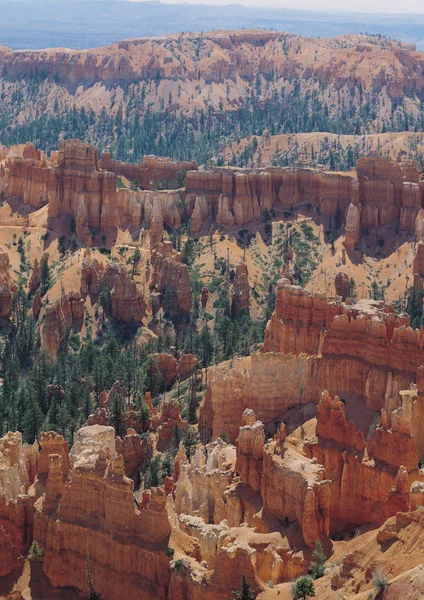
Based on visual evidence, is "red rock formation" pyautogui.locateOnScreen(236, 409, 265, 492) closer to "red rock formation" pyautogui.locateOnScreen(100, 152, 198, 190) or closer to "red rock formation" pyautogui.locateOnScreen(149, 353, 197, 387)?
"red rock formation" pyautogui.locateOnScreen(149, 353, 197, 387)

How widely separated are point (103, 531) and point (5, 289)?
67645mm

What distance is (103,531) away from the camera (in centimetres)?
5956

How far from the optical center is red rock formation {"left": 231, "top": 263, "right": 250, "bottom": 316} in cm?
12350

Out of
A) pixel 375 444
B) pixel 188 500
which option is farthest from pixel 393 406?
pixel 188 500

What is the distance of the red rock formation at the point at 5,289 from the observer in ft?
405

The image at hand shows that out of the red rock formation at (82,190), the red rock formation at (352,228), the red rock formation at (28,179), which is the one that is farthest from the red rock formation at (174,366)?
the red rock formation at (28,179)

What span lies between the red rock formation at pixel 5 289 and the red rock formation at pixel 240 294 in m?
22.2

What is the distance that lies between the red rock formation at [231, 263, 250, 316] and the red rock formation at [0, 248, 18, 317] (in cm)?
2217

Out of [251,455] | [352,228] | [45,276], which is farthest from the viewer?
[352,228]

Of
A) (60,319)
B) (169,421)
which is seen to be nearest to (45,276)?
(60,319)

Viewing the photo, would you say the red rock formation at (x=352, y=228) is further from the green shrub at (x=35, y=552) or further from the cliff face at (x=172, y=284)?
the green shrub at (x=35, y=552)

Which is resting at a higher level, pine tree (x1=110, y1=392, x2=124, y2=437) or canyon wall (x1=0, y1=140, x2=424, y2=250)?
canyon wall (x1=0, y1=140, x2=424, y2=250)

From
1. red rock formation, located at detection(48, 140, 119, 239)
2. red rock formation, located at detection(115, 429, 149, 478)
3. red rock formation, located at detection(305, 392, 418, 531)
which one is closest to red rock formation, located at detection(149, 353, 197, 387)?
red rock formation, located at detection(115, 429, 149, 478)

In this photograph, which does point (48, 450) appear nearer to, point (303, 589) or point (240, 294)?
point (303, 589)
